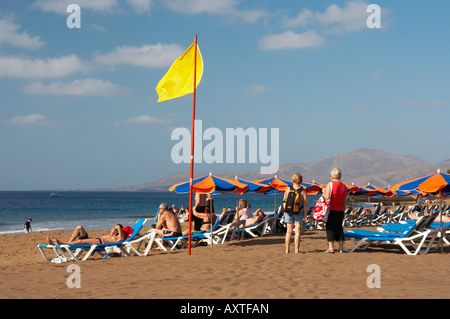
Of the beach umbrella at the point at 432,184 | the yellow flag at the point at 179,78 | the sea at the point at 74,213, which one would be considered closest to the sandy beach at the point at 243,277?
the beach umbrella at the point at 432,184

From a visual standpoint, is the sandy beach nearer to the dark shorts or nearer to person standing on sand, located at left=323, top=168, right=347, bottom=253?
person standing on sand, located at left=323, top=168, right=347, bottom=253

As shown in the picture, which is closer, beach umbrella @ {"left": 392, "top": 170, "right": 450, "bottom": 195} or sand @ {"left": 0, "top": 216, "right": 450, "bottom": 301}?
sand @ {"left": 0, "top": 216, "right": 450, "bottom": 301}

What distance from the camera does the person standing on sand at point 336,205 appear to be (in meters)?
8.23

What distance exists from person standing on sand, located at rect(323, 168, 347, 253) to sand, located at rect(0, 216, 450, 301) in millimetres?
383

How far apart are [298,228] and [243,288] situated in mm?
3227

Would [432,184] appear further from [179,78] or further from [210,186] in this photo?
[179,78]

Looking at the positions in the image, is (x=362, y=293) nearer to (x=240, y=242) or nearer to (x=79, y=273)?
(x=79, y=273)

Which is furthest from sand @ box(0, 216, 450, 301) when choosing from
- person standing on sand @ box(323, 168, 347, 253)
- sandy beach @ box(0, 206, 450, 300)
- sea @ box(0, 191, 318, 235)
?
sea @ box(0, 191, 318, 235)

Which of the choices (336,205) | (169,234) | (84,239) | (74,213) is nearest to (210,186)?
(169,234)

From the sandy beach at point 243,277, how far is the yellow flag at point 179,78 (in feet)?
10.1

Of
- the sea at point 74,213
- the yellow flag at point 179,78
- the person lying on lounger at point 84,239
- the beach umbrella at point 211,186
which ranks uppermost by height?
the yellow flag at point 179,78

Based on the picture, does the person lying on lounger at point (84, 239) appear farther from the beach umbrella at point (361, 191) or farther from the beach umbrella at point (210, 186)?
the beach umbrella at point (361, 191)

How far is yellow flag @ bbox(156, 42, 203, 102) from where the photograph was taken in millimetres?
9023
